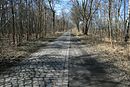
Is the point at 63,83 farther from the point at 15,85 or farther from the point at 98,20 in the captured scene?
the point at 98,20

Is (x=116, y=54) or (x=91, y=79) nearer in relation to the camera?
(x=91, y=79)

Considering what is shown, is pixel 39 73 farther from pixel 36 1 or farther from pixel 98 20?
pixel 98 20

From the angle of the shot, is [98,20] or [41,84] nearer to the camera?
[41,84]

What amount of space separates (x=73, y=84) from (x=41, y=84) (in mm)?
1086

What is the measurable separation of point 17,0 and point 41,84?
17893 mm

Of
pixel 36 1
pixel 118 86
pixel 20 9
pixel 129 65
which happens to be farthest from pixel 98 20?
pixel 118 86

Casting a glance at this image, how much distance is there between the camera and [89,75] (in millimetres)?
10047

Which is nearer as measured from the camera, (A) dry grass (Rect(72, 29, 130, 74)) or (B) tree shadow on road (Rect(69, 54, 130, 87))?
(B) tree shadow on road (Rect(69, 54, 130, 87))

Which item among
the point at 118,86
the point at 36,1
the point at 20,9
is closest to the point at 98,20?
the point at 36,1

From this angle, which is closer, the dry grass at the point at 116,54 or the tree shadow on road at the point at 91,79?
the tree shadow on road at the point at 91,79

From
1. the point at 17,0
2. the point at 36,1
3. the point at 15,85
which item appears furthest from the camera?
the point at 36,1

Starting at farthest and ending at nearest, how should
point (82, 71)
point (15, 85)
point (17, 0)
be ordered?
point (17, 0)
point (82, 71)
point (15, 85)

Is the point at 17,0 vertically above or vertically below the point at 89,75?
above

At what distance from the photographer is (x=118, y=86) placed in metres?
8.23
